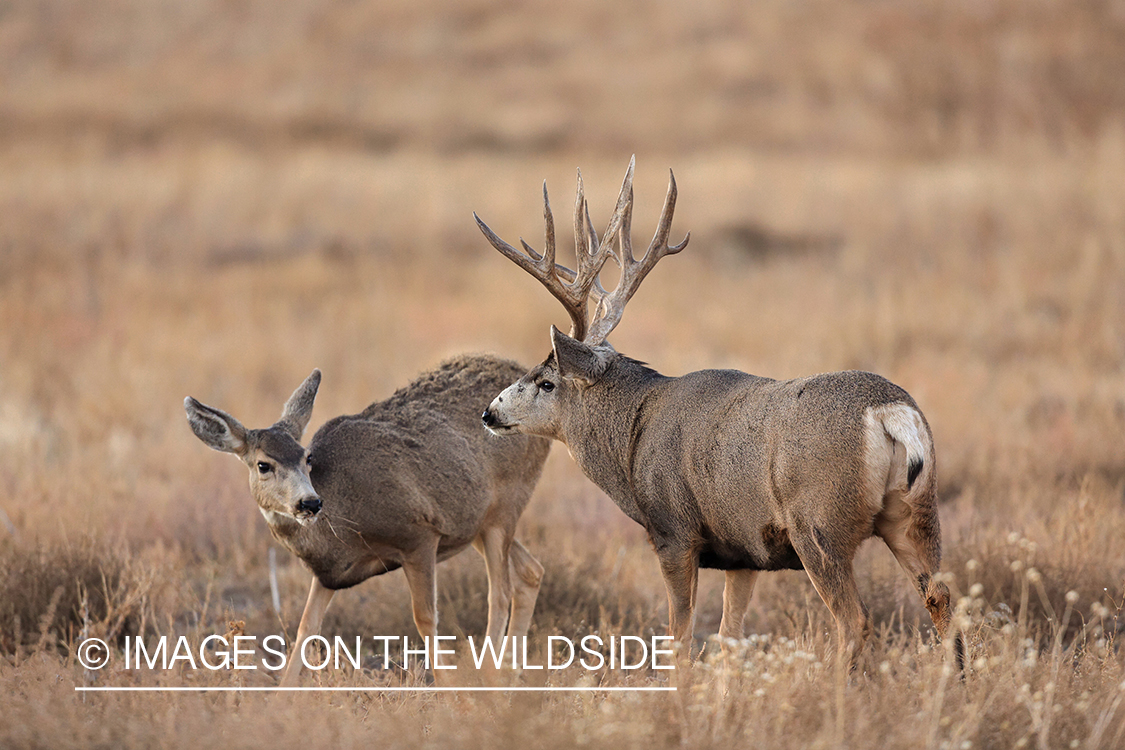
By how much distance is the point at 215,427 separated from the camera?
6441mm

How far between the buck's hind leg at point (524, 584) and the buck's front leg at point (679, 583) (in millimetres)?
1781

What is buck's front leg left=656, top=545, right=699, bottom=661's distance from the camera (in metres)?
6.16

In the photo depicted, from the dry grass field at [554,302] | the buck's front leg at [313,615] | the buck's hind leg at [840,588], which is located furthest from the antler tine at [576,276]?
the buck's hind leg at [840,588]

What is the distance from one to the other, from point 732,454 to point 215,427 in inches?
107

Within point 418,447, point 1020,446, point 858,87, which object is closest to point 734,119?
point 858,87

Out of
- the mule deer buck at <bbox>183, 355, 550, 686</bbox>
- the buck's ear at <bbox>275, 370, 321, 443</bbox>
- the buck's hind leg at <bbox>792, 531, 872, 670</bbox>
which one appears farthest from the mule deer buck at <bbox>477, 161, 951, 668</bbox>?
the buck's ear at <bbox>275, 370, 321, 443</bbox>

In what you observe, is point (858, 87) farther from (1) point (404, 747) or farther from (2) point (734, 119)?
(1) point (404, 747)

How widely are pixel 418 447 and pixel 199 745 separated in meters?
2.80

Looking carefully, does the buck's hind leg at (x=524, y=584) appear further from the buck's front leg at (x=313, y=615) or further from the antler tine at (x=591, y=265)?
the antler tine at (x=591, y=265)

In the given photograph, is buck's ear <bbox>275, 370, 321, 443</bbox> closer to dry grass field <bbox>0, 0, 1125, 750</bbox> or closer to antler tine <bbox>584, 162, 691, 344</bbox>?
dry grass field <bbox>0, 0, 1125, 750</bbox>

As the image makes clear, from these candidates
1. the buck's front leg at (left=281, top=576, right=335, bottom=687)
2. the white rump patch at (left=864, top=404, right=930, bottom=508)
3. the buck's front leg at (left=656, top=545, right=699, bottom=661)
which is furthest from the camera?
the buck's front leg at (left=281, top=576, right=335, bottom=687)

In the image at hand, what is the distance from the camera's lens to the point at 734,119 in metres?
31.1

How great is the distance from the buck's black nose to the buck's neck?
4.81 feet

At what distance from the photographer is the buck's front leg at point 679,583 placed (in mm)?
6156
